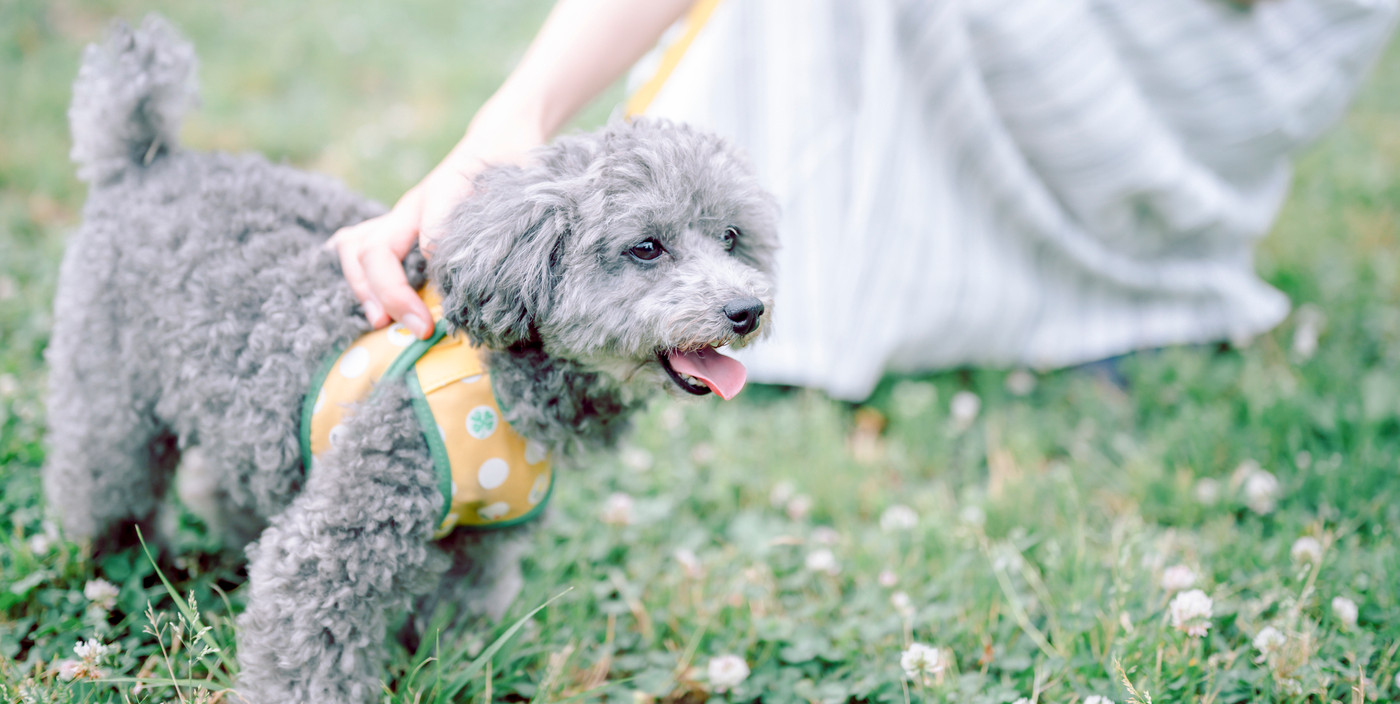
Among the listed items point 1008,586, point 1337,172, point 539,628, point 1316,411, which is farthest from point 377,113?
point 1337,172

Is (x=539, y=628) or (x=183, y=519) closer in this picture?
(x=539, y=628)

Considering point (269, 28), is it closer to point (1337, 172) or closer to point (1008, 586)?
point (1008, 586)

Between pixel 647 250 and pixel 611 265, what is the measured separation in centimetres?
8

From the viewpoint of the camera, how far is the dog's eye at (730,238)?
1.88m

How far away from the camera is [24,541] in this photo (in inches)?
86.0

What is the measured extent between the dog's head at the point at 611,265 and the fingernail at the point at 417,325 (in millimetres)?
115

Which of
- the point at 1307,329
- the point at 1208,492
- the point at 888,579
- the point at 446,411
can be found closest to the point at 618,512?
the point at 888,579

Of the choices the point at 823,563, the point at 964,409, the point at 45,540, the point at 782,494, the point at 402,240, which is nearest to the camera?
the point at 402,240

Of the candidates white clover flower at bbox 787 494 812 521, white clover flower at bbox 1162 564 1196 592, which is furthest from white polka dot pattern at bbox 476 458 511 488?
white clover flower at bbox 1162 564 1196 592

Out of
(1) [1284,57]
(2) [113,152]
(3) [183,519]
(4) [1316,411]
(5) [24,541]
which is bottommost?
(4) [1316,411]

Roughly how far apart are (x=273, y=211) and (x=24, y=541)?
1.08 m

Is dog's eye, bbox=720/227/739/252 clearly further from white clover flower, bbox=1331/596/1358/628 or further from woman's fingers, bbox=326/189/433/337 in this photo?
white clover flower, bbox=1331/596/1358/628

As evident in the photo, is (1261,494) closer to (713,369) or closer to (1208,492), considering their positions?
(1208,492)

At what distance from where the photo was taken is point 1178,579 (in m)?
Result: 2.21
